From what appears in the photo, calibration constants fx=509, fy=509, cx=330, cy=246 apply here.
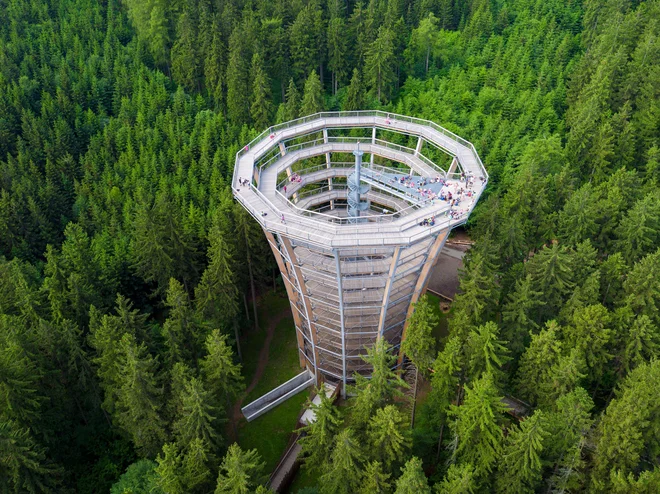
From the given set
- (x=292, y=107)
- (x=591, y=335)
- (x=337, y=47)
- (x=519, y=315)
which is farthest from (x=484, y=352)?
(x=337, y=47)

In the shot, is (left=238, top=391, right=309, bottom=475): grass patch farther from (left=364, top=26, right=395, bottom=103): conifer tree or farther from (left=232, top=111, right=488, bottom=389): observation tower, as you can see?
(left=364, top=26, right=395, bottom=103): conifer tree

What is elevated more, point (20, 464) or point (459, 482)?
point (459, 482)

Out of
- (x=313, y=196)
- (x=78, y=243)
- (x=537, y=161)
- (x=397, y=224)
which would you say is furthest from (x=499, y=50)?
(x=78, y=243)

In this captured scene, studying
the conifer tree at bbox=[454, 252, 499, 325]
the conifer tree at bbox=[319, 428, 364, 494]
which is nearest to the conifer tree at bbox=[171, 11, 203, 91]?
the conifer tree at bbox=[454, 252, 499, 325]

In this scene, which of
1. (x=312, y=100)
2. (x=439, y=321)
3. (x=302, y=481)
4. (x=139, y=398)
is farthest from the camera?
(x=312, y=100)

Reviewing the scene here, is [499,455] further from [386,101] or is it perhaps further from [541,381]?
[386,101]

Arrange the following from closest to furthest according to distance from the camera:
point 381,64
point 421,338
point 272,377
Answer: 1. point 421,338
2. point 272,377
3. point 381,64

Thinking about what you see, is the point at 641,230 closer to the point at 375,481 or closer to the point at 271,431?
the point at 375,481

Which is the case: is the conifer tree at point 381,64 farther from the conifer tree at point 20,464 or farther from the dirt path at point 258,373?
the conifer tree at point 20,464
